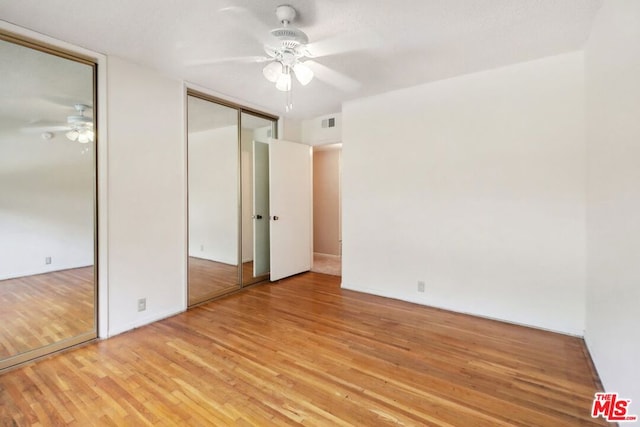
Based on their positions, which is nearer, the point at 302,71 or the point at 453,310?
the point at 302,71

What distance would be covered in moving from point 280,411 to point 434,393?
3.31ft

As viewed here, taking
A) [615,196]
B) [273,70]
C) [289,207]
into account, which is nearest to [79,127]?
[273,70]

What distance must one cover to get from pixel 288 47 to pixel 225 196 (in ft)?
7.47

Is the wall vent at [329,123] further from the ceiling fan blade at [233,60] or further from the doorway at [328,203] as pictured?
the ceiling fan blade at [233,60]

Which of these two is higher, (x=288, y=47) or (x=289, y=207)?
(x=288, y=47)

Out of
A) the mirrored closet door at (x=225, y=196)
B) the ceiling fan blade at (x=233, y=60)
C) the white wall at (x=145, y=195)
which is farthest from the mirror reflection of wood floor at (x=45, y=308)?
the ceiling fan blade at (x=233, y=60)

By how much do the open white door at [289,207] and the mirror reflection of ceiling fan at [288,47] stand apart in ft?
5.90

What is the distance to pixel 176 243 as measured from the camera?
10.9ft

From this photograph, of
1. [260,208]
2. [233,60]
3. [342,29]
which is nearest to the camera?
[342,29]

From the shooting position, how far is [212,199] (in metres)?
3.87

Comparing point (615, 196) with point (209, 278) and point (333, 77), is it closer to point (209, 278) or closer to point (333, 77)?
point (333, 77)

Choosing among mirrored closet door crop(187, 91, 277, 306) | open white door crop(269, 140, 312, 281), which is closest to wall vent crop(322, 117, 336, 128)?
open white door crop(269, 140, 312, 281)

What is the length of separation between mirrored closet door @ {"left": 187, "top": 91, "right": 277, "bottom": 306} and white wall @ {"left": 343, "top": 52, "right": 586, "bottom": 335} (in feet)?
4.51

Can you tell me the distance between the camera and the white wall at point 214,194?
358 centimetres
